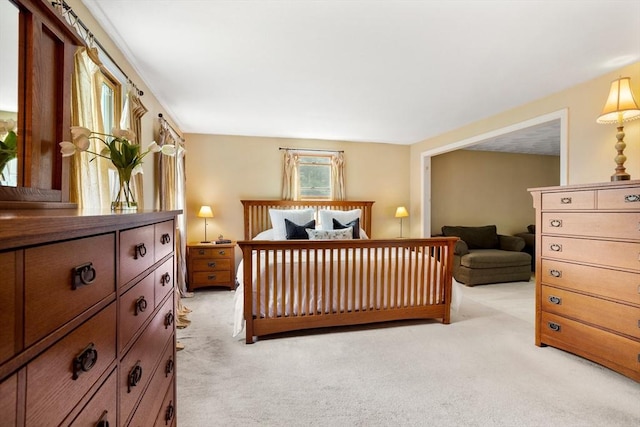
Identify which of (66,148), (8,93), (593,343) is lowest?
(593,343)

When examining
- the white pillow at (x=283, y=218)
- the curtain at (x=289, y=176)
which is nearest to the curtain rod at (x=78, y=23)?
the white pillow at (x=283, y=218)

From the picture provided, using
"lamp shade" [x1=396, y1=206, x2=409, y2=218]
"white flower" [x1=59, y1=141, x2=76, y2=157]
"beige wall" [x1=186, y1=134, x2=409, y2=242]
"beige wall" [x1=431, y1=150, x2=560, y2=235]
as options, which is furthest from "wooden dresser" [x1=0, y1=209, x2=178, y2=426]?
"beige wall" [x1=431, y1=150, x2=560, y2=235]

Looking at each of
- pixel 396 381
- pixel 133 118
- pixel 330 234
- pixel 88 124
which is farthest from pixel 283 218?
pixel 88 124

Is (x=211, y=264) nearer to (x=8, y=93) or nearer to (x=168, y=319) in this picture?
(x=168, y=319)

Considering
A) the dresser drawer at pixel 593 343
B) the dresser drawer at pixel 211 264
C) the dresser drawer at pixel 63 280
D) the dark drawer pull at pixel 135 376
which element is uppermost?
the dresser drawer at pixel 63 280

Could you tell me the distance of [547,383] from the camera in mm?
2059

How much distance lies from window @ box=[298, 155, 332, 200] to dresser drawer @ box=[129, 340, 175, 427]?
401 centimetres

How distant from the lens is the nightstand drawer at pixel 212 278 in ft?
14.2

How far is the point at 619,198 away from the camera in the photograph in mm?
2084

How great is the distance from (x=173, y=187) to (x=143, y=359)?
2.97 metres

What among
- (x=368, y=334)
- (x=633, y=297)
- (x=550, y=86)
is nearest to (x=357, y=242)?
(x=368, y=334)

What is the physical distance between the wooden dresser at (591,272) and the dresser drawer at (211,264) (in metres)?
3.74

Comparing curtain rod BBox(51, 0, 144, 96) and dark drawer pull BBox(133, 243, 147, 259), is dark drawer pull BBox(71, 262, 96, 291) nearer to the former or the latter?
dark drawer pull BBox(133, 243, 147, 259)

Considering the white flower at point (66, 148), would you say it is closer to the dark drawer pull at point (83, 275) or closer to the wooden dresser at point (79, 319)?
the wooden dresser at point (79, 319)
